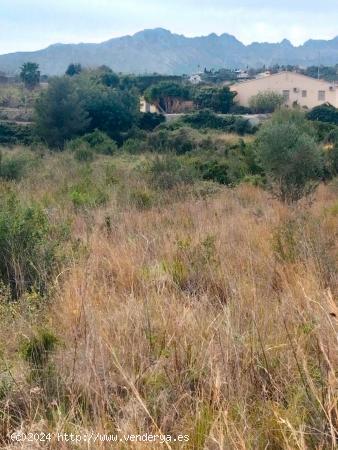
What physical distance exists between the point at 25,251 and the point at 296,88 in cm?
5047

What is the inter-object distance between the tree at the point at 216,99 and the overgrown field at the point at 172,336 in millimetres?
40537

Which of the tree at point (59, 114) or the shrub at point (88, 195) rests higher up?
the tree at point (59, 114)

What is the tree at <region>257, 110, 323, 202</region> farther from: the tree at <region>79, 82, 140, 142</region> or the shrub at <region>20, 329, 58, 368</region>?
the tree at <region>79, 82, 140, 142</region>

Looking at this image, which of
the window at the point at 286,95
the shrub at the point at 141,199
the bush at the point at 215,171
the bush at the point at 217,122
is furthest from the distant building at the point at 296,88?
the shrub at the point at 141,199

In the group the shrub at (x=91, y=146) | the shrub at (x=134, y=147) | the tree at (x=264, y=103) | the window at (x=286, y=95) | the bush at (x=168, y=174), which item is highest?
the window at (x=286, y=95)

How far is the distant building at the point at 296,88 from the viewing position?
4978cm

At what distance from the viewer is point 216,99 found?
45031mm

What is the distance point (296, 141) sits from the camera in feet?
32.8

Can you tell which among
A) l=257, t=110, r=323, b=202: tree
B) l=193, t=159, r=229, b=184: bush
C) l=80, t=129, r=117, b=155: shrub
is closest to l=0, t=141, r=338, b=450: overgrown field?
l=257, t=110, r=323, b=202: tree

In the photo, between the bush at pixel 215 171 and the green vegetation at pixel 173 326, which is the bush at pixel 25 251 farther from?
the bush at pixel 215 171

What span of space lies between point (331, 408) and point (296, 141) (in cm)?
853

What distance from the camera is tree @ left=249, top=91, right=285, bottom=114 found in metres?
45.7

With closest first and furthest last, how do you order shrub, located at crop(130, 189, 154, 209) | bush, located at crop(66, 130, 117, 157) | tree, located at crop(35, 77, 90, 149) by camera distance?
shrub, located at crop(130, 189, 154, 209)
bush, located at crop(66, 130, 117, 157)
tree, located at crop(35, 77, 90, 149)

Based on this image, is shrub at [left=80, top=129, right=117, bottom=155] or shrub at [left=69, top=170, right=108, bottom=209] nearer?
shrub at [left=69, top=170, right=108, bottom=209]
